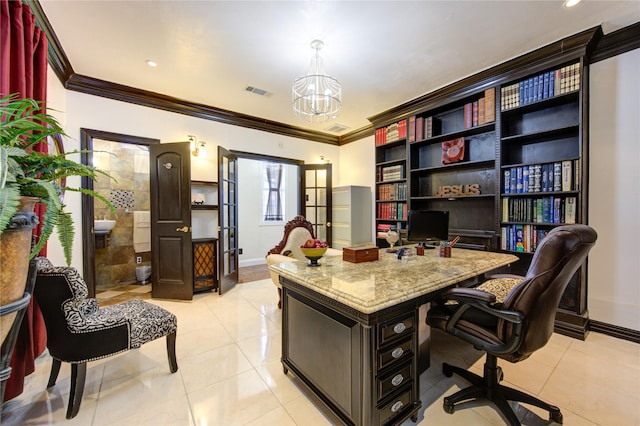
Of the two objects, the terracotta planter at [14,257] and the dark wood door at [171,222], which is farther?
the dark wood door at [171,222]

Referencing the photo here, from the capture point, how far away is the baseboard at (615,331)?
2371 millimetres

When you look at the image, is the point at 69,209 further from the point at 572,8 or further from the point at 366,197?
the point at 572,8

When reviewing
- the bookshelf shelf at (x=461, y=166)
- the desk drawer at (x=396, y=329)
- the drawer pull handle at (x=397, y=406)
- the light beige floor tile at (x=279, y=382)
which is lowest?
the light beige floor tile at (x=279, y=382)

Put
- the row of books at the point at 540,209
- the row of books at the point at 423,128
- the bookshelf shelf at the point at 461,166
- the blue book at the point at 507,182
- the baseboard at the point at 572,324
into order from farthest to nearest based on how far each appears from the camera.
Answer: the row of books at the point at 423,128 → the bookshelf shelf at the point at 461,166 → the blue book at the point at 507,182 → the row of books at the point at 540,209 → the baseboard at the point at 572,324

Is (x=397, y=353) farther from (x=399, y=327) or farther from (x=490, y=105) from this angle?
(x=490, y=105)

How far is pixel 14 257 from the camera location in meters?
0.80

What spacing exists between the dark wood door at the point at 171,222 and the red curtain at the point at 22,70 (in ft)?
5.03

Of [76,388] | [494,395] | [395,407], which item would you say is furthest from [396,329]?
[76,388]

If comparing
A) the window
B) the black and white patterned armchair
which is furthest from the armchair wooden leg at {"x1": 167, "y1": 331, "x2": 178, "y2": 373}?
the window

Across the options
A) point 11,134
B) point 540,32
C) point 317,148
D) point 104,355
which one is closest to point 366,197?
point 317,148

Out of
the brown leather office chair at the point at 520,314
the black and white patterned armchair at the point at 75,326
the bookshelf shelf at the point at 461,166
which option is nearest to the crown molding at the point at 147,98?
the bookshelf shelf at the point at 461,166

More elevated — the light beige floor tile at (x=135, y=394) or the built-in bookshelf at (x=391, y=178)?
the built-in bookshelf at (x=391, y=178)

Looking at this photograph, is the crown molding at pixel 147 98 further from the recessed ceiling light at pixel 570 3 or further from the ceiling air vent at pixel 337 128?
the recessed ceiling light at pixel 570 3

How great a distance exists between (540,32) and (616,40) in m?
0.69
